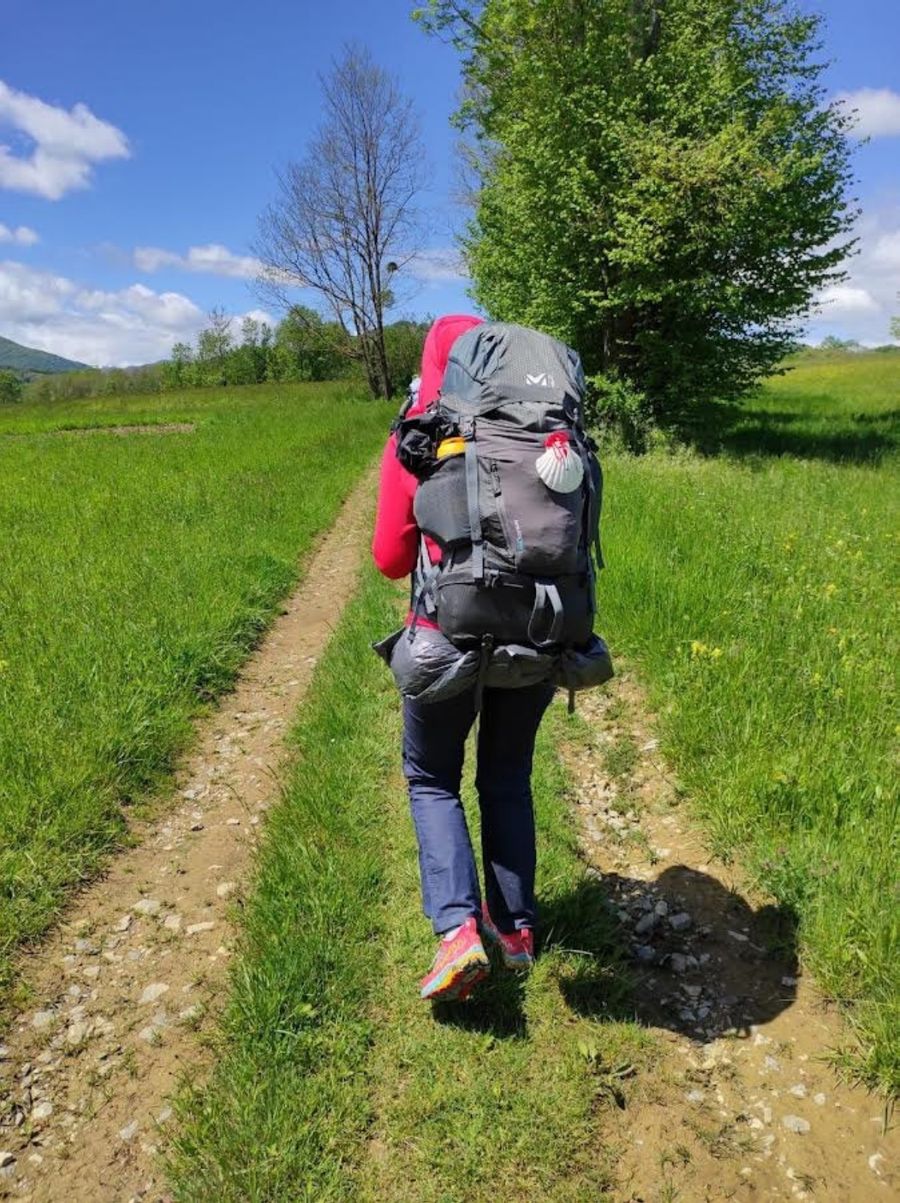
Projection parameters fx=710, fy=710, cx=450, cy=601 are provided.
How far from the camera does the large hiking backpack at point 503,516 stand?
84.4 inches

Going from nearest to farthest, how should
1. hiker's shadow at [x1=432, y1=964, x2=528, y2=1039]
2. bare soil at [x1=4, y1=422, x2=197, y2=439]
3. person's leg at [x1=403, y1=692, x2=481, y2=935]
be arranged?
person's leg at [x1=403, y1=692, x2=481, y2=935]
hiker's shadow at [x1=432, y1=964, x2=528, y2=1039]
bare soil at [x1=4, y1=422, x2=197, y2=439]

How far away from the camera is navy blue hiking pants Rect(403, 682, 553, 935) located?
2541 millimetres

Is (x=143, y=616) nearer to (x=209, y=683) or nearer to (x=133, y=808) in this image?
(x=209, y=683)

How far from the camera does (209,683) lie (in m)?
5.61

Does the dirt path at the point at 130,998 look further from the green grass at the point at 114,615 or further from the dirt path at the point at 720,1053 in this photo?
the dirt path at the point at 720,1053

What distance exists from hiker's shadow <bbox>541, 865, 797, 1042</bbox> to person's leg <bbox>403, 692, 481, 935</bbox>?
71cm

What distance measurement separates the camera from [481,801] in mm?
2803

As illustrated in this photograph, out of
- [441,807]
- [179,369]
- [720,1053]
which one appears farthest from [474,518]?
[179,369]

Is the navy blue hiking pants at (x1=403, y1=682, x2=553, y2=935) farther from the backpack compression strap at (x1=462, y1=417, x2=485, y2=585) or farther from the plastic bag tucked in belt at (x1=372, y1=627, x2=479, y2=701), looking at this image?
the backpack compression strap at (x1=462, y1=417, x2=485, y2=585)

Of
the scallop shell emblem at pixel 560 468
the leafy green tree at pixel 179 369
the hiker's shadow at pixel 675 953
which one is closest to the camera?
the scallop shell emblem at pixel 560 468

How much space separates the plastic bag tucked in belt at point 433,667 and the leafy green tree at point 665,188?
47.5 feet

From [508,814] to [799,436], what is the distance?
2053 centimetres

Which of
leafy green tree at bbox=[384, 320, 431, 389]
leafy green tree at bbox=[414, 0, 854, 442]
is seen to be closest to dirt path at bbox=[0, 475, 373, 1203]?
leafy green tree at bbox=[414, 0, 854, 442]

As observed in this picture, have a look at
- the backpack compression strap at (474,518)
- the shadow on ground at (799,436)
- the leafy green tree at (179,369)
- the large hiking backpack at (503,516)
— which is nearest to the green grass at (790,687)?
the large hiking backpack at (503,516)
